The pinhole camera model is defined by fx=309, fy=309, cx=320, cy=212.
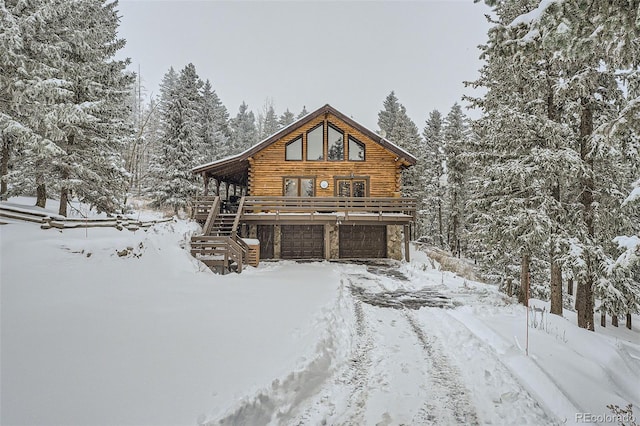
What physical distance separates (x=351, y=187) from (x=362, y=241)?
359 centimetres

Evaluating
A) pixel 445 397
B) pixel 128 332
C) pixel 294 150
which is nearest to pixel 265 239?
pixel 294 150

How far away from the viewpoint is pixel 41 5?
10.5m

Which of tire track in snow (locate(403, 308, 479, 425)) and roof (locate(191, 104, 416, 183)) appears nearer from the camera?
tire track in snow (locate(403, 308, 479, 425))

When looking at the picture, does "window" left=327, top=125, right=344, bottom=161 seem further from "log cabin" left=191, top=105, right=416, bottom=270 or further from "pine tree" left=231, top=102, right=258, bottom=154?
"pine tree" left=231, top=102, right=258, bottom=154

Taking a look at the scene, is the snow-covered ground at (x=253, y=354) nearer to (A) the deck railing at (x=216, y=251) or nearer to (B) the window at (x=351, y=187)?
(A) the deck railing at (x=216, y=251)

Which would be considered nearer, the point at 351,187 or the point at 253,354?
the point at 253,354

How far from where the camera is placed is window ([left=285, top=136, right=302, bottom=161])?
20.2 metres

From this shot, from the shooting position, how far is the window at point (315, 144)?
66.4ft

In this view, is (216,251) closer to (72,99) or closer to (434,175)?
(72,99)

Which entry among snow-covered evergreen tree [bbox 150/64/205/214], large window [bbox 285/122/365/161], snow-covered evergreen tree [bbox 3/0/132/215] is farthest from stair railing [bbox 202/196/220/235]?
snow-covered evergreen tree [bbox 150/64/205/214]

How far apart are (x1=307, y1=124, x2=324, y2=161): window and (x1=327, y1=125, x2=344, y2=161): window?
0.46 metres

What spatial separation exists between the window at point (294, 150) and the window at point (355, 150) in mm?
3345

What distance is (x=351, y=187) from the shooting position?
2011cm

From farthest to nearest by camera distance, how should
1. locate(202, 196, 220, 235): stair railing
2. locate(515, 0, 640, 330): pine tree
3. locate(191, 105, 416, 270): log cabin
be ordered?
1. locate(191, 105, 416, 270): log cabin
2. locate(202, 196, 220, 235): stair railing
3. locate(515, 0, 640, 330): pine tree
